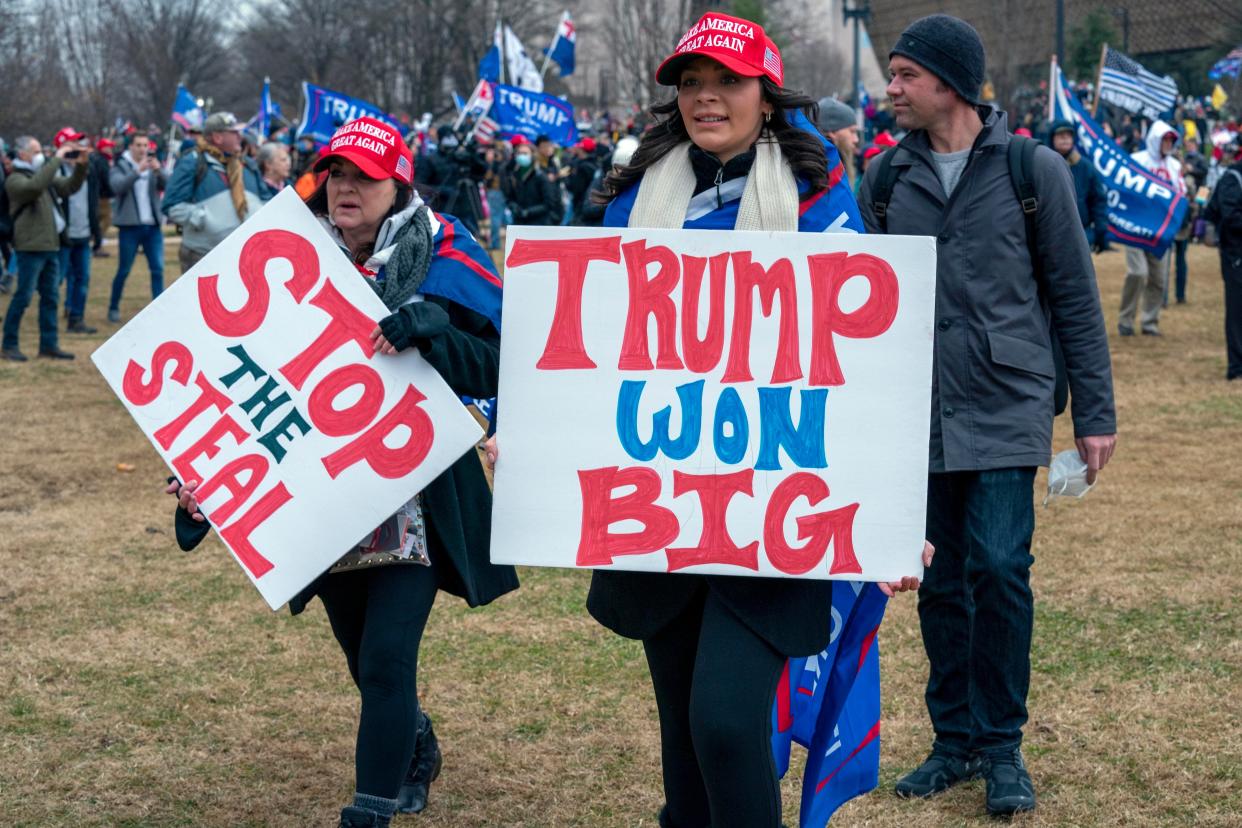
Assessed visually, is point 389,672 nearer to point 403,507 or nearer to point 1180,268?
point 403,507

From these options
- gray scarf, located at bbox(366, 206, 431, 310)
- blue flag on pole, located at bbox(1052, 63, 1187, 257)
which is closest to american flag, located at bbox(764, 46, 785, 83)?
gray scarf, located at bbox(366, 206, 431, 310)

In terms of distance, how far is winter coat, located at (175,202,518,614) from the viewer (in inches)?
139

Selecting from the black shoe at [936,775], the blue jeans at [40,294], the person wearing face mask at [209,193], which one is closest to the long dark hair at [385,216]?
the black shoe at [936,775]

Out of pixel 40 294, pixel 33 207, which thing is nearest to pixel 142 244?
pixel 40 294

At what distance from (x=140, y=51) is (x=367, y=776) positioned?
5477 centimetres

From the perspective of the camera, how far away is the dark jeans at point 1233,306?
11.7 m

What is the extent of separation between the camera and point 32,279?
1373 cm

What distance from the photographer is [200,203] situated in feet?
32.3

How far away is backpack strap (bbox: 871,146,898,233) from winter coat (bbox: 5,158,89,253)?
430 inches

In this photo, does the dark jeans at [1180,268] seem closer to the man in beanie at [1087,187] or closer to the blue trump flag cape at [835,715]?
the man in beanie at [1087,187]

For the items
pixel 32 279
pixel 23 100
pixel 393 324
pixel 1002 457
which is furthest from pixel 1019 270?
pixel 23 100

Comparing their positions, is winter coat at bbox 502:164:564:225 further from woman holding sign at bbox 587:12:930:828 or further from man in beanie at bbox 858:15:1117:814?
woman holding sign at bbox 587:12:930:828

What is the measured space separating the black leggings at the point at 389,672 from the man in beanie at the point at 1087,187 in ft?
32.1

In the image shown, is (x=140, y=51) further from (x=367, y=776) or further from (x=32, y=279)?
(x=367, y=776)
